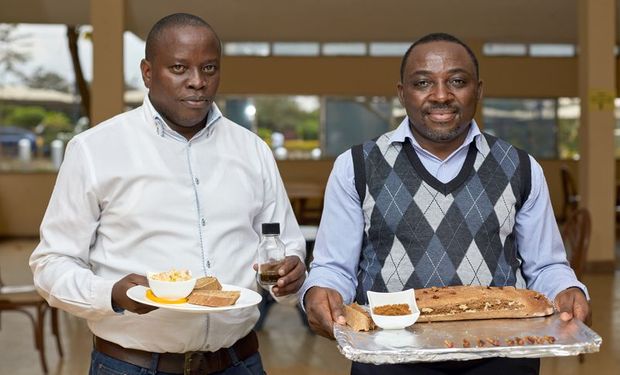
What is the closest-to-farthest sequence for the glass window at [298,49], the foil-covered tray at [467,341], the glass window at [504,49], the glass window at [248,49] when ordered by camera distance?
the foil-covered tray at [467,341]
the glass window at [248,49]
the glass window at [298,49]
the glass window at [504,49]

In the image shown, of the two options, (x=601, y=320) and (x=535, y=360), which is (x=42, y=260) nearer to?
(x=535, y=360)

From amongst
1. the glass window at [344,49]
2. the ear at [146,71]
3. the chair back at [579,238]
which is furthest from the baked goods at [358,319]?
the glass window at [344,49]

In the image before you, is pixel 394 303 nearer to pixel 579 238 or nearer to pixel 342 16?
pixel 579 238

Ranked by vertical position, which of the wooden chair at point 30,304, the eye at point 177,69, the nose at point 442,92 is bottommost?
the wooden chair at point 30,304

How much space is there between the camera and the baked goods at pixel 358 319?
155 cm

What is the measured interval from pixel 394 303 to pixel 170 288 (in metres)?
0.39

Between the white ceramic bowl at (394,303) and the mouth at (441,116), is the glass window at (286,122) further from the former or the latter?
the white ceramic bowl at (394,303)

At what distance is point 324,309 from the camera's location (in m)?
1.66

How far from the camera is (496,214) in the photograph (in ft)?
5.76

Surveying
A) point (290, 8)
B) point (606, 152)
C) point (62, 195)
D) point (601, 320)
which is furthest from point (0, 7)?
point (62, 195)

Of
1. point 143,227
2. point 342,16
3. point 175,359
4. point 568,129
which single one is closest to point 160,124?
point 143,227

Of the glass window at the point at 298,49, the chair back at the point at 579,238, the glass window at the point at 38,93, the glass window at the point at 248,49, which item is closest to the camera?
the chair back at the point at 579,238

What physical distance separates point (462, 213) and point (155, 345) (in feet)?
2.11

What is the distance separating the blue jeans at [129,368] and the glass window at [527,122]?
11.6m
